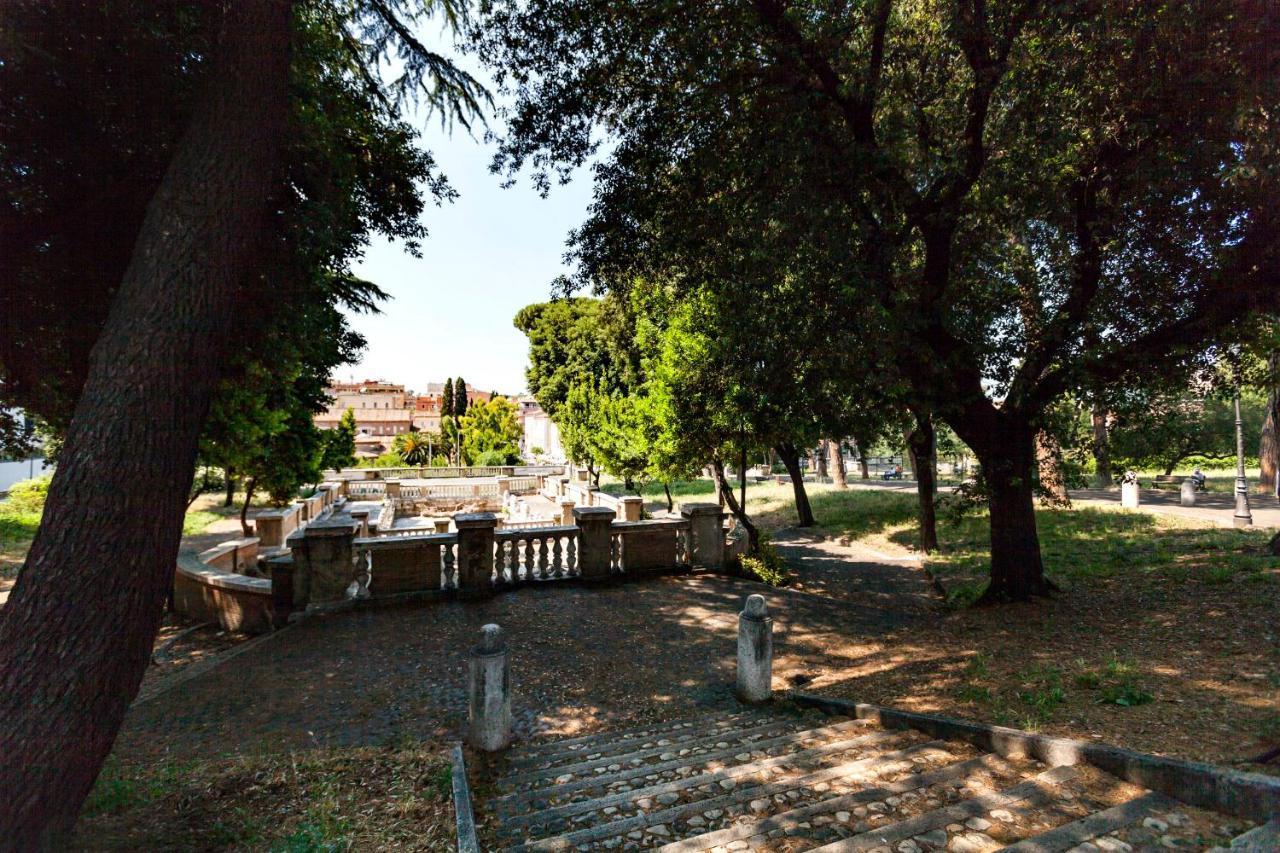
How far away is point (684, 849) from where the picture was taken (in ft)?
9.72

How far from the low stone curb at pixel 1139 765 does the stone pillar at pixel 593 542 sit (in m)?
6.31

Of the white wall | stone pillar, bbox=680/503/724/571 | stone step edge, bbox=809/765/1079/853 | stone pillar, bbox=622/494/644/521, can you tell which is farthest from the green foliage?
stone step edge, bbox=809/765/1079/853

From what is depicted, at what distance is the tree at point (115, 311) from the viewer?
2.78 m

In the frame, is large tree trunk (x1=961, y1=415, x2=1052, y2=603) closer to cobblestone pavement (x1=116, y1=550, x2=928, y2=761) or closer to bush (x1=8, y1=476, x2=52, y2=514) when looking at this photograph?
cobblestone pavement (x1=116, y1=550, x2=928, y2=761)

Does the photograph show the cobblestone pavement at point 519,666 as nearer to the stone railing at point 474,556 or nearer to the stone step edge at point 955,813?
the stone railing at point 474,556

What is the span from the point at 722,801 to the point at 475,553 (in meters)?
6.78

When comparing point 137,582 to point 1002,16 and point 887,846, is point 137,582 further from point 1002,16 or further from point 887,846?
point 1002,16

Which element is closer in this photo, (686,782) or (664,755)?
(686,782)

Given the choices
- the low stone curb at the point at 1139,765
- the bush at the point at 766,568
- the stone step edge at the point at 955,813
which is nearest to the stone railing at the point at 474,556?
the bush at the point at 766,568

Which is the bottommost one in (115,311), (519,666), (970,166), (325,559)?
(519,666)

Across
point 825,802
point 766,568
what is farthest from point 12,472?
point 825,802

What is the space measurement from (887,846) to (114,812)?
4620mm

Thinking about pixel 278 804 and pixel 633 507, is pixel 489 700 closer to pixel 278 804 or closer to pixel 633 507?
pixel 278 804

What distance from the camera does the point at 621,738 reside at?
5066mm
